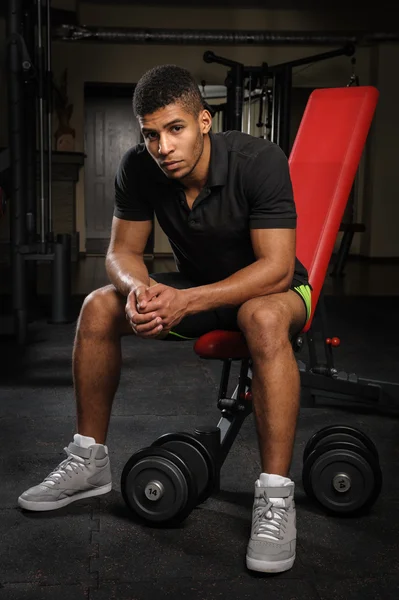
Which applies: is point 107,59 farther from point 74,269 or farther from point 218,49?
point 74,269

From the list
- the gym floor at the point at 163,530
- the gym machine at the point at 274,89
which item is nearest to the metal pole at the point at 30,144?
the gym floor at the point at 163,530

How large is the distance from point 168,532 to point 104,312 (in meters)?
0.44

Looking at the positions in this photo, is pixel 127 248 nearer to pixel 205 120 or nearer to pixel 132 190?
pixel 132 190

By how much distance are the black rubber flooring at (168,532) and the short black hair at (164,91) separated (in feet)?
2.57

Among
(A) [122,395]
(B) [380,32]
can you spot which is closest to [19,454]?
(A) [122,395]

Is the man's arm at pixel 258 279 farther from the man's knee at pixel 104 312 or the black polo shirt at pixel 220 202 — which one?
the man's knee at pixel 104 312

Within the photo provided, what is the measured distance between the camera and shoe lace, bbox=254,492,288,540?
1255mm

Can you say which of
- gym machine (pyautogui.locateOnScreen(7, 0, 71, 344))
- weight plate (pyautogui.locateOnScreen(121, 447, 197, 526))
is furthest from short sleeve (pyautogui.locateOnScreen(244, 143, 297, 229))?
gym machine (pyautogui.locateOnScreen(7, 0, 71, 344))

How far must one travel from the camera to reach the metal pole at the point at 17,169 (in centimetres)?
308

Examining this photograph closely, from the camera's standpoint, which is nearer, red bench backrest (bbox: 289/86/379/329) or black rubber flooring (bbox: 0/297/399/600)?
black rubber flooring (bbox: 0/297/399/600)

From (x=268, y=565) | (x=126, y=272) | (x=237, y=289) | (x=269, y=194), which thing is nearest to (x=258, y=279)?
(x=237, y=289)

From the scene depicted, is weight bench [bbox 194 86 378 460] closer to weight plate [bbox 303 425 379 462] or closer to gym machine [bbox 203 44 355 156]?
weight plate [bbox 303 425 379 462]

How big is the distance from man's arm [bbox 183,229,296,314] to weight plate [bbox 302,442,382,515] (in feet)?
1.10

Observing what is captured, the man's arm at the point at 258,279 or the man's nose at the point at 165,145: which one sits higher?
the man's nose at the point at 165,145
